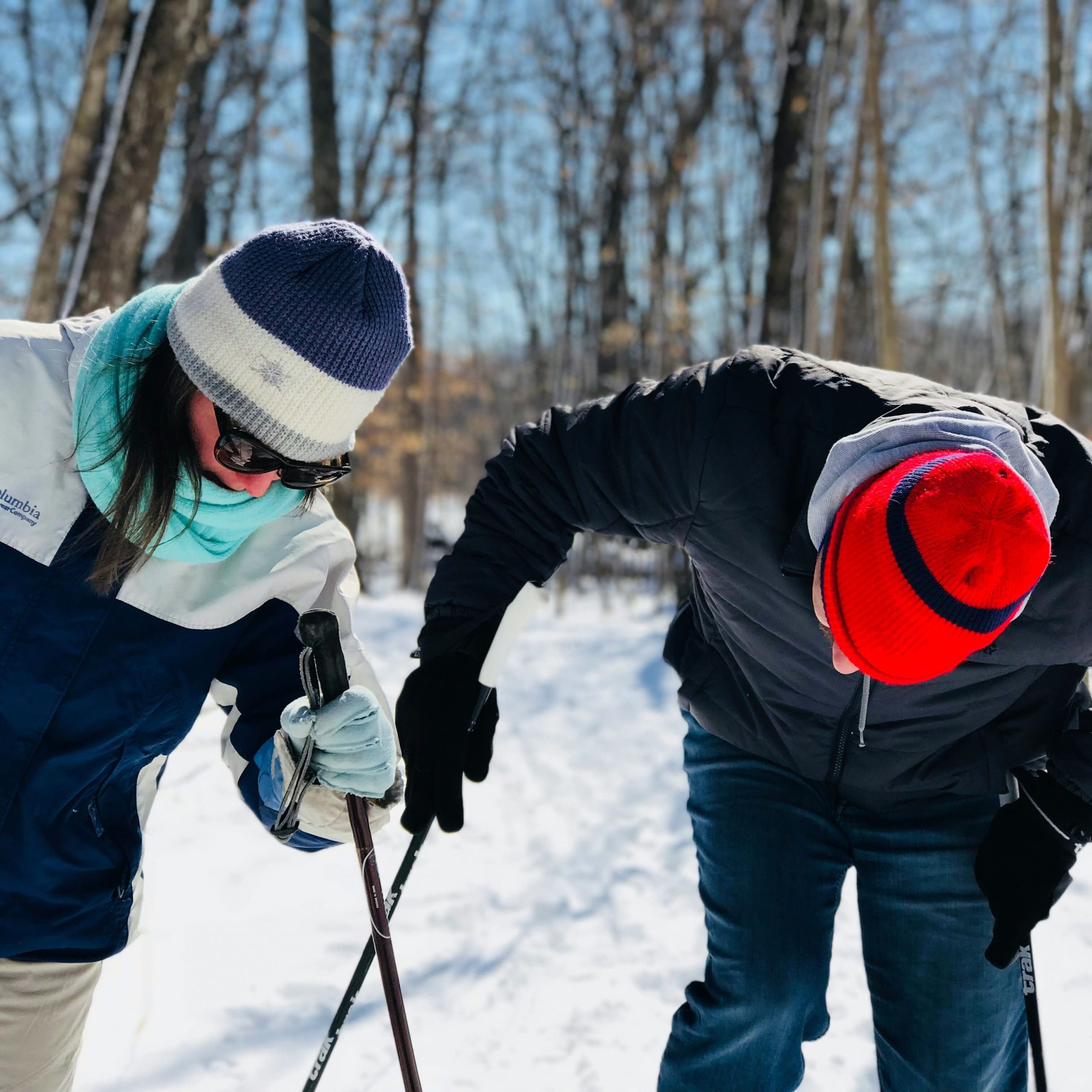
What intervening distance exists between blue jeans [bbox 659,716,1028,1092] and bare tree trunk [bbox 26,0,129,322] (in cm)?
438

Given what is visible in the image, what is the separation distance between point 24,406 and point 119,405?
16 centimetres

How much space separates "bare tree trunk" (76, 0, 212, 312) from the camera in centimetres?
431

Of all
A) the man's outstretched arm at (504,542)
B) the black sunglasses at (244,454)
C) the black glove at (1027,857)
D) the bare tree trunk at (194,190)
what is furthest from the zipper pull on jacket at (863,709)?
the bare tree trunk at (194,190)

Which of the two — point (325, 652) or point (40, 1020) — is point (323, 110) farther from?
point (40, 1020)

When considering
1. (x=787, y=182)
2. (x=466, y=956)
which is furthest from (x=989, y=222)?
(x=466, y=956)

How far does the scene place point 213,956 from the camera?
2762 millimetres

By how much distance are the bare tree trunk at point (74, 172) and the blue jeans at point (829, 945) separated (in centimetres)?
438

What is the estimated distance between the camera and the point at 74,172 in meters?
4.57

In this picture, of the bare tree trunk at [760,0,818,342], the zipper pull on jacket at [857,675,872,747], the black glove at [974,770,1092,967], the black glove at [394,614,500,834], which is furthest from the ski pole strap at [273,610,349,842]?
the bare tree trunk at [760,0,818,342]

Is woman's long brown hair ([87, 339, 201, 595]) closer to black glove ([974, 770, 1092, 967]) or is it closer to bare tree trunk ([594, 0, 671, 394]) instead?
black glove ([974, 770, 1092, 967])

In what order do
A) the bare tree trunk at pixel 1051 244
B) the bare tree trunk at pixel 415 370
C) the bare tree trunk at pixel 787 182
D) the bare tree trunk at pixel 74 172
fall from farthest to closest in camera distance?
the bare tree trunk at pixel 415 370, the bare tree trunk at pixel 787 182, the bare tree trunk at pixel 1051 244, the bare tree trunk at pixel 74 172

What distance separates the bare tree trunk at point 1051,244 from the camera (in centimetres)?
465

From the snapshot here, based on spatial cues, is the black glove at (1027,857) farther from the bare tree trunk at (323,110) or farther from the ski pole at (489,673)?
the bare tree trunk at (323,110)

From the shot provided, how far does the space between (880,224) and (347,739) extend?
15.2ft
